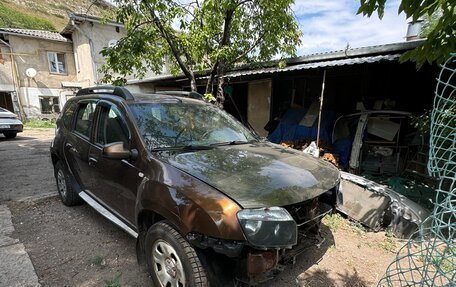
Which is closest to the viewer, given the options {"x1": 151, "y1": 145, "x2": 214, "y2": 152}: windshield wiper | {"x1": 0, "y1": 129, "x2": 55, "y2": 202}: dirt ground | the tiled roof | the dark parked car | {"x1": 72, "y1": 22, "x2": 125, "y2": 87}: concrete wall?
{"x1": 151, "y1": 145, "x2": 214, "y2": 152}: windshield wiper

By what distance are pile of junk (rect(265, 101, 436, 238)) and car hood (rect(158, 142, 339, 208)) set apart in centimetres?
135

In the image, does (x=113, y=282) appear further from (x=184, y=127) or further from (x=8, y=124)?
(x=8, y=124)

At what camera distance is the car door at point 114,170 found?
8.53 ft

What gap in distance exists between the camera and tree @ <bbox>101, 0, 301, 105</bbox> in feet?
18.3

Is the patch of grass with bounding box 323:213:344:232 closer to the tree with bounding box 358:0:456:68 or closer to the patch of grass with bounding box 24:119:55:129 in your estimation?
Result: the tree with bounding box 358:0:456:68

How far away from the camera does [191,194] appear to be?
1959 millimetres

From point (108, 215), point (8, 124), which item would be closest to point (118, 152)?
point (108, 215)

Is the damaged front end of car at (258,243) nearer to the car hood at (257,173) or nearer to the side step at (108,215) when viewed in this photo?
the car hood at (257,173)

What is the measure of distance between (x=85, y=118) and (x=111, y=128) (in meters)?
0.89

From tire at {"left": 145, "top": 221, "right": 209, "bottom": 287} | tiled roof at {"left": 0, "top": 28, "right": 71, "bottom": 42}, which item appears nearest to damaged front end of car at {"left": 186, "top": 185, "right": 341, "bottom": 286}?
tire at {"left": 145, "top": 221, "right": 209, "bottom": 287}

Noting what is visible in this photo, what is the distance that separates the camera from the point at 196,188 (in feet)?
6.53

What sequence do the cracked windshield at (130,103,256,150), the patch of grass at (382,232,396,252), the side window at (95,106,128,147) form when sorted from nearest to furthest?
1. the cracked windshield at (130,103,256,150)
2. the side window at (95,106,128,147)
3. the patch of grass at (382,232,396,252)

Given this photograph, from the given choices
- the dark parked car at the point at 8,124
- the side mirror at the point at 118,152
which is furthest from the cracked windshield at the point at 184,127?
the dark parked car at the point at 8,124

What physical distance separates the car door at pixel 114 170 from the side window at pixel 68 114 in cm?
110
